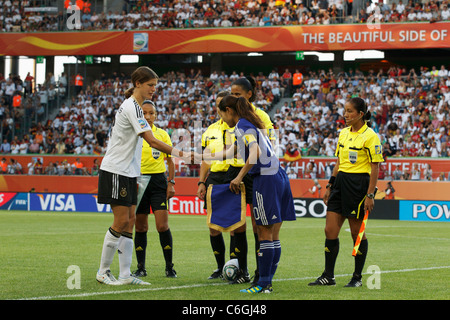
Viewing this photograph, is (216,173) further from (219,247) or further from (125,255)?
(125,255)

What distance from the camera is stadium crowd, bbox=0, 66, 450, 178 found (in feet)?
108

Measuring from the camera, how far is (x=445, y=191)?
1140 inches

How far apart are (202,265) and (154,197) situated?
6.22 feet

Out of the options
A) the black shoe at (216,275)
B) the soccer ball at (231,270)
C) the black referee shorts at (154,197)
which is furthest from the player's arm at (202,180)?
the soccer ball at (231,270)

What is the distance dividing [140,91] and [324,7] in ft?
107

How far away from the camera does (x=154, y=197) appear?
1012 cm

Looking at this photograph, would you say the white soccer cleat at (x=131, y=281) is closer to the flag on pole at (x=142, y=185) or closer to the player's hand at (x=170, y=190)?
the flag on pole at (x=142, y=185)

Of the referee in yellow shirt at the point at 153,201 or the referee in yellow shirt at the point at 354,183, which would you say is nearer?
the referee in yellow shirt at the point at 354,183

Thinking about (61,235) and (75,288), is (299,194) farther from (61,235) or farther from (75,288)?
(75,288)

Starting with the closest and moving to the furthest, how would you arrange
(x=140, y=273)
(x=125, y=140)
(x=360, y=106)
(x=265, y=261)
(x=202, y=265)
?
(x=265, y=261)
(x=125, y=140)
(x=360, y=106)
(x=140, y=273)
(x=202, y=265)

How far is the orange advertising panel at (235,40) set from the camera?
37.2m

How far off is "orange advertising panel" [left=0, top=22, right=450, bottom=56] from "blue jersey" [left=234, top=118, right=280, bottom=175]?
30691 millimetres

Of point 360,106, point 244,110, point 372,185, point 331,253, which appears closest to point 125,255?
point 244,110

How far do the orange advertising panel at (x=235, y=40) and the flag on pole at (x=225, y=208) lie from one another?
30364 millimetres
